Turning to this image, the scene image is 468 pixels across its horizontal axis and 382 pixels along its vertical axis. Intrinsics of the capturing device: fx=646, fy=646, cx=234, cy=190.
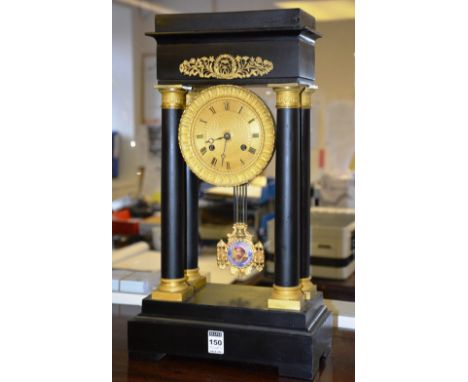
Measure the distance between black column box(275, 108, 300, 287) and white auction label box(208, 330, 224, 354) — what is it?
0.14 m

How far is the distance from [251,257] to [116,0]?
3377mm

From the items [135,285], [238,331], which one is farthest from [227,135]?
[135,285]

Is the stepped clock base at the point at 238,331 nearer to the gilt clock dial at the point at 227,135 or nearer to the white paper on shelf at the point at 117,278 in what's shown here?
the gilt clock dial at the point at 227,135

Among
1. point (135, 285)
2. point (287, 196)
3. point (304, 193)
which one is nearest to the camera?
point (287, 196)

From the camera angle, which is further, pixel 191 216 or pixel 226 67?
pixel 191 216

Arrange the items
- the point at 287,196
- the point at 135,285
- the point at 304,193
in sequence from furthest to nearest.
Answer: the point at 135,285 → the point at 304,193 → the point at 287,196

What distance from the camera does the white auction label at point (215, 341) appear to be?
3.70 ft

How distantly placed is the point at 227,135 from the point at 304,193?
19 centimetres

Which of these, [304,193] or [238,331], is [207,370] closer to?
[238,331]

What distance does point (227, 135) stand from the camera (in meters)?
1.16

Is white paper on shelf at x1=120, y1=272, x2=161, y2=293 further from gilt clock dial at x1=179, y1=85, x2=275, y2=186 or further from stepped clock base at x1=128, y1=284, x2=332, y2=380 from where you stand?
gilt clock dial at x1=179, y1=85, x2=275, y2=186

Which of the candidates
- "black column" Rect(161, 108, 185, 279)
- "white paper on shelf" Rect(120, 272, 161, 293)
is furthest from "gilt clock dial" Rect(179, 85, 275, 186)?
"white paper on shelf" Rect(120, 272, 161, 293)
